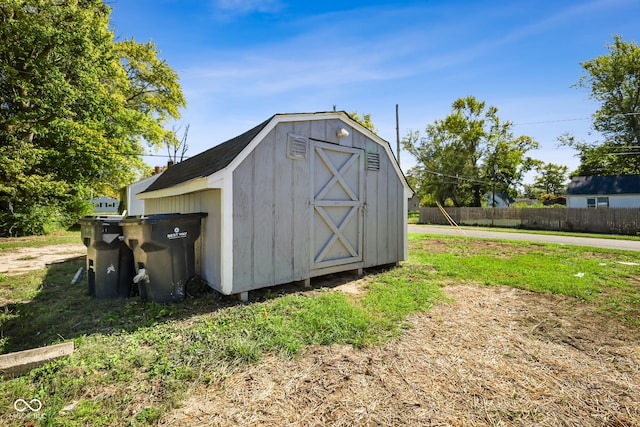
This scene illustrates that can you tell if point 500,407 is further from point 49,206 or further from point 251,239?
point 49,206

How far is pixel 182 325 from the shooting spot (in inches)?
130

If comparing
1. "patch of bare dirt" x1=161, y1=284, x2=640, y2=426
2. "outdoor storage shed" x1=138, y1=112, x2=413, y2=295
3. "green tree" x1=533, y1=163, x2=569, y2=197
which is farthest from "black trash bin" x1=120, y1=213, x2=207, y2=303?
"green tree" x1=533, y1=163, x2=569, y2=197

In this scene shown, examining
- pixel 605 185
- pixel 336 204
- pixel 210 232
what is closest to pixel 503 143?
pixel 605 185

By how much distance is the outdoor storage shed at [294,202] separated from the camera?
4.09m

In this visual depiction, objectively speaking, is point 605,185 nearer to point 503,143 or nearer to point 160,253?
point 503,143

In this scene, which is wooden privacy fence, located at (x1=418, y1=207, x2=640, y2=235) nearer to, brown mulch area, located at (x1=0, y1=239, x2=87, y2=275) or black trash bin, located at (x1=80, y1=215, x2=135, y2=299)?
black trash bin, located at (x1=80, y1=215, x2=135, y2=299)

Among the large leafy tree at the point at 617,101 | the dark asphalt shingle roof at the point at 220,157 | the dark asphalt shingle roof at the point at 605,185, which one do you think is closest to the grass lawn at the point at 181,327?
the dark asphalt shingle roof at the point at 220,157

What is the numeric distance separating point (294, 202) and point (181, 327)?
2.42m

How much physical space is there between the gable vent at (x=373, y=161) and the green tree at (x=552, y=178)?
186ft

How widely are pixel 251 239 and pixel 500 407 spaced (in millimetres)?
3373

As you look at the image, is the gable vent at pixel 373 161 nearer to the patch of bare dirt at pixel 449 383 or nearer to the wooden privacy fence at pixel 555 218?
the patch of bare dirt at pixel 449 383

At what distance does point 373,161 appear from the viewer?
5910mm

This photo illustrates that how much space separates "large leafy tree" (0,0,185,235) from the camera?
11.7 m

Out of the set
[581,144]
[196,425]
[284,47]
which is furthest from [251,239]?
[581,144]
